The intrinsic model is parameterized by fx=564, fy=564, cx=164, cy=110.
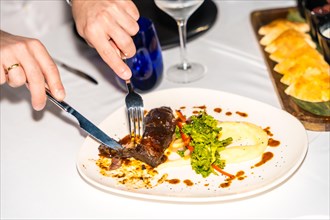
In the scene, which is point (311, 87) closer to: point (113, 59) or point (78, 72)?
point (113, 59)

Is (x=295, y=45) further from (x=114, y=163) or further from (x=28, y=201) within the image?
(x=28, y=201)

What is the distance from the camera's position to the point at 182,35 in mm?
1744

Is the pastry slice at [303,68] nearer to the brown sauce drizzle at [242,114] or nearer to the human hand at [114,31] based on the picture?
the brown sauce drizzle at [242,114]

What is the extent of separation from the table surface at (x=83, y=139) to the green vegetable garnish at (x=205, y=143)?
0.09m

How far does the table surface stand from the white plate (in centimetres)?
4

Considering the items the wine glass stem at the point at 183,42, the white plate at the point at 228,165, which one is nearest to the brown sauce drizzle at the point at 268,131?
the white plate at the point at 228,165

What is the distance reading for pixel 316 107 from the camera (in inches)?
57.4

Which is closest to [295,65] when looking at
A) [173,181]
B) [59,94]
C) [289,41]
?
[289,41]

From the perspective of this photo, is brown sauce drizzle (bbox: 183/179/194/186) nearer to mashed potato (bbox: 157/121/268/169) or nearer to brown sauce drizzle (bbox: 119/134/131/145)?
mashed potato (bbox: 157/121/268/169)

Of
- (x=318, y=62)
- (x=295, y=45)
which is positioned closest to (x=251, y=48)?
(x=295, y=45)

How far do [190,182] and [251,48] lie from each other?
2.34 ft

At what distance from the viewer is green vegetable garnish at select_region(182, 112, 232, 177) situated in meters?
1.28

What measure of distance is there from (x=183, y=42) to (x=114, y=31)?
362 millimetres

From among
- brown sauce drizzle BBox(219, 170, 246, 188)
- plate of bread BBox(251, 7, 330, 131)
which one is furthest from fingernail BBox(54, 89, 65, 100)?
plate of bread BBox(251, 7, 330, 131)
